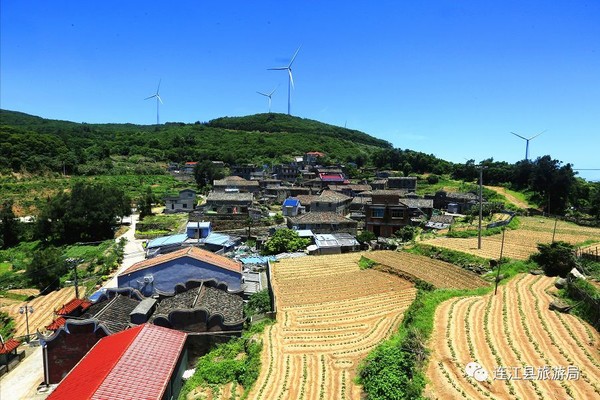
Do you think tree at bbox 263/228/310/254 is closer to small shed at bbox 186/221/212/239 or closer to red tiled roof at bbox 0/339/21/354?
small shed at bbox 186/221/212/239

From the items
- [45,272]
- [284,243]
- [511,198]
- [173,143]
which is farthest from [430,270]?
[173,143]

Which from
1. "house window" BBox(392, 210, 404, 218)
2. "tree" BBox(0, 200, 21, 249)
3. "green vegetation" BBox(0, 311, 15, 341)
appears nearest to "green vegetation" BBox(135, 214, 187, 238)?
"tree" BBox(0, 200, 21, 249)

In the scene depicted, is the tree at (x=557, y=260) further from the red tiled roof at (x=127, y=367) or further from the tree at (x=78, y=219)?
the tree at (x=78, y=219)

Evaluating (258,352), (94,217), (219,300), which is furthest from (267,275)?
(94,217)

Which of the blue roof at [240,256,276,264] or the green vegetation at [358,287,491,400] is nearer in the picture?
the green vegetation at [358,287,491,400]

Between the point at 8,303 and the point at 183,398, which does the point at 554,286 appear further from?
the point at 8,303
